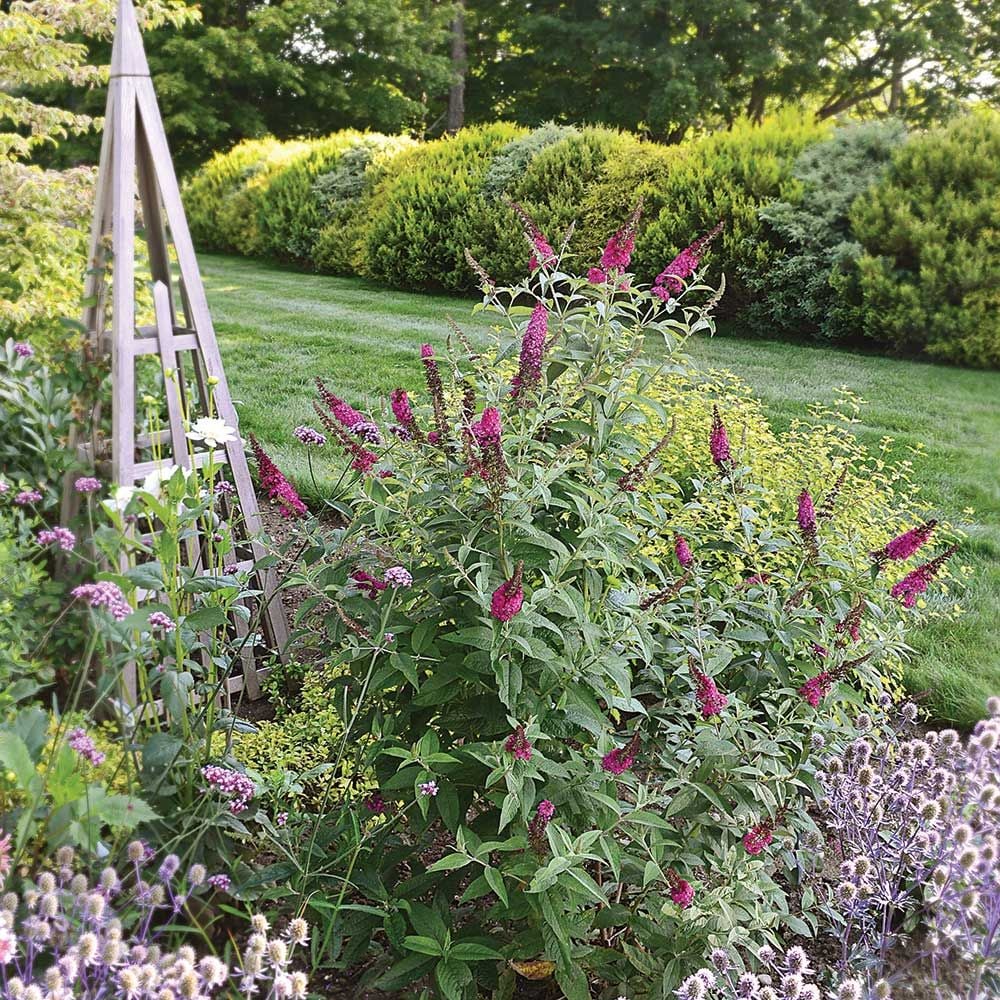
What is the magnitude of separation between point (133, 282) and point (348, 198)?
7873mm

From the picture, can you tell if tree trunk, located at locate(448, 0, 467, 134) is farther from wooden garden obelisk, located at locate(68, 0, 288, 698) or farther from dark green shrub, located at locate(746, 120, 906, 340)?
wooden garden obelisk, located at locate(68, 0, 288, 698)

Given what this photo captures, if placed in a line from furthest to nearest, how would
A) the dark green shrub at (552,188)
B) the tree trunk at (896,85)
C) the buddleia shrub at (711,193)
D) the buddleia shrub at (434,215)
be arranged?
the tree trunk at (896,85)
the buddleia shrub at (434,215)
the dark green shrub at (552,188)
the buddleia shrub at (711,193)

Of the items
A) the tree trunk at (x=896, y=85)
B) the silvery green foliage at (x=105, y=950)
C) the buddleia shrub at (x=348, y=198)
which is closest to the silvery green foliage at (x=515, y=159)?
the buddleia shrub at (x=348, y=198)

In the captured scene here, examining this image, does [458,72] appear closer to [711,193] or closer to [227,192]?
[227,192]

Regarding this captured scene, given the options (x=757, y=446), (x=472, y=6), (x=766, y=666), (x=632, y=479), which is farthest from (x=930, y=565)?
(x=472, y=6)

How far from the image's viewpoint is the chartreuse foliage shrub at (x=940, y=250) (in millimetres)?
6559

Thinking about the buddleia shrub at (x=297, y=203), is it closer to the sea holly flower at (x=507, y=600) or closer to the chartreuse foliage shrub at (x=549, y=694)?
the chartreuse foliage shrub at (x=549, y=694)

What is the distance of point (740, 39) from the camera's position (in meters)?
14.4

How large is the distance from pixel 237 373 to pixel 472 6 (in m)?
12.7

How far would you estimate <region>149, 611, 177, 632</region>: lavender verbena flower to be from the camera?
65.1 inches

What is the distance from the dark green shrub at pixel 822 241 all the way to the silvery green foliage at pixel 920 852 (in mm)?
4988

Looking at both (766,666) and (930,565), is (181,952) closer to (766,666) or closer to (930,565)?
(766,666)

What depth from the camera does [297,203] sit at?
10281mm

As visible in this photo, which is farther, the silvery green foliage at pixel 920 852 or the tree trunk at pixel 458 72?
the tree trunk at pixel 458 72
